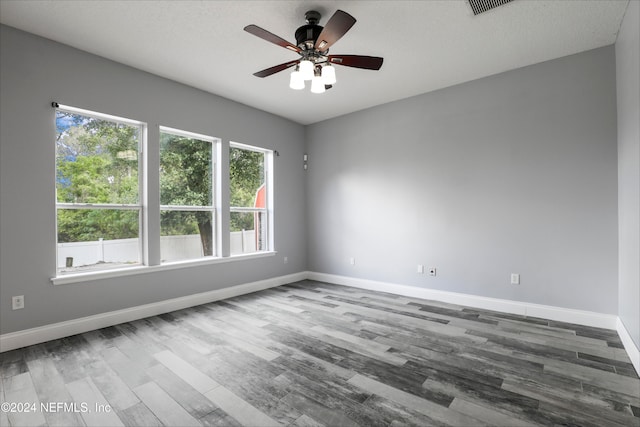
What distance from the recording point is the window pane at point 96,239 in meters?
3.13

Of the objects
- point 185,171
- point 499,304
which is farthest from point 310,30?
point 499,304

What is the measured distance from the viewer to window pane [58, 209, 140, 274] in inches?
Result: 123

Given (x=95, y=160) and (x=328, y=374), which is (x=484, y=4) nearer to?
(x=328, y=374)

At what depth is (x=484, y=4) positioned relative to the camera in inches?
98.1

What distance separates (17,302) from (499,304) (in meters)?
5.07

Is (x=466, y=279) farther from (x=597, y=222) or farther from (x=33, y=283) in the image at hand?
(x=33, y=283)

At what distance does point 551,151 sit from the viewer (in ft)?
11.3

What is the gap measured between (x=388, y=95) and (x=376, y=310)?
3.03 metres

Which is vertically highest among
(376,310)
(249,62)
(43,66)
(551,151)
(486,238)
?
(249,62)

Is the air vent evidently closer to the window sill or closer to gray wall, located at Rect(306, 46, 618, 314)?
gray wall, located at Rect(306, 46, 618, 314)

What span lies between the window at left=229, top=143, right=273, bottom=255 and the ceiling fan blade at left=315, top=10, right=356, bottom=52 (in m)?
2.68

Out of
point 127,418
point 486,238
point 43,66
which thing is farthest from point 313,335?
point 43,66

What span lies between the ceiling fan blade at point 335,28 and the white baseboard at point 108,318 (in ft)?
11.1

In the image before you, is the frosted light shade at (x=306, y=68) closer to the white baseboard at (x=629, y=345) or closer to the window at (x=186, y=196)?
the window at (x=186, y=196)
